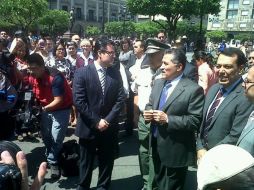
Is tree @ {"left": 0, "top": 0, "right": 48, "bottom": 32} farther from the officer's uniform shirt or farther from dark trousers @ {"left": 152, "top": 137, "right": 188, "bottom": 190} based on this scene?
dark trousers @ {"left": 152, "top": 137, "right": 188, "bottom": 190}

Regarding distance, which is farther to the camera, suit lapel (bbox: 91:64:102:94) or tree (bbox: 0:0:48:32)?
tree (bbox: 0:0:48:32)

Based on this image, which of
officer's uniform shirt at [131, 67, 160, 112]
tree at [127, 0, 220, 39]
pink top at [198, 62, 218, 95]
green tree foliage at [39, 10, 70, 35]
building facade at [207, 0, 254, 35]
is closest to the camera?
officer's uniform shirt at [131, 67, 160, 112]

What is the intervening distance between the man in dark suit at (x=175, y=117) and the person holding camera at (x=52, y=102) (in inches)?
59.7

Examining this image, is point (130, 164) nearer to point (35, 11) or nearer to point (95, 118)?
point (95, 118)

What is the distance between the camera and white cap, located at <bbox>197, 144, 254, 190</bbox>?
4.41ft

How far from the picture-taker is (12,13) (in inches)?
1104

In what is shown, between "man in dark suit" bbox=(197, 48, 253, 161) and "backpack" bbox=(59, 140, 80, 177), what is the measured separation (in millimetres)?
2188

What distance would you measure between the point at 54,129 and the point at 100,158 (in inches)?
33.5

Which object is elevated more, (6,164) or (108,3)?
(108,3)

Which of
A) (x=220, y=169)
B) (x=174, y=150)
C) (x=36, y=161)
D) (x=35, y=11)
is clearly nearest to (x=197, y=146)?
(x=174, y=150)

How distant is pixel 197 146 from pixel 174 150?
0.79ft

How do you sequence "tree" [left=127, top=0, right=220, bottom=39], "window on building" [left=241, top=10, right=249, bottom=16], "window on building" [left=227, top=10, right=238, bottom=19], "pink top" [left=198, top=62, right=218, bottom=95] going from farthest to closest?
1. "window on building" [left=227, top=10, right=238, bottom=19]
2. "window on building" [left=241, top=10, right=249, bottom=16]
3. "tree" [left=127, top=0, right=220, bottom=39]
4. "pink top" [left=198, top=62, right=218, bottom=95]

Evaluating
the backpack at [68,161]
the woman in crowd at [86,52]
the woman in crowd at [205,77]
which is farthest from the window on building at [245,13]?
the backpack at [68,161]

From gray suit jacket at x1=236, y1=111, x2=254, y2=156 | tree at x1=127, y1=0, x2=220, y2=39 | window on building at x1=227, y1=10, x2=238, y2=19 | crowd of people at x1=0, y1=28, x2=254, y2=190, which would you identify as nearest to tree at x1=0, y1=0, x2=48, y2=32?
tree at x1=127, y1=0, x2=220, y2=39
